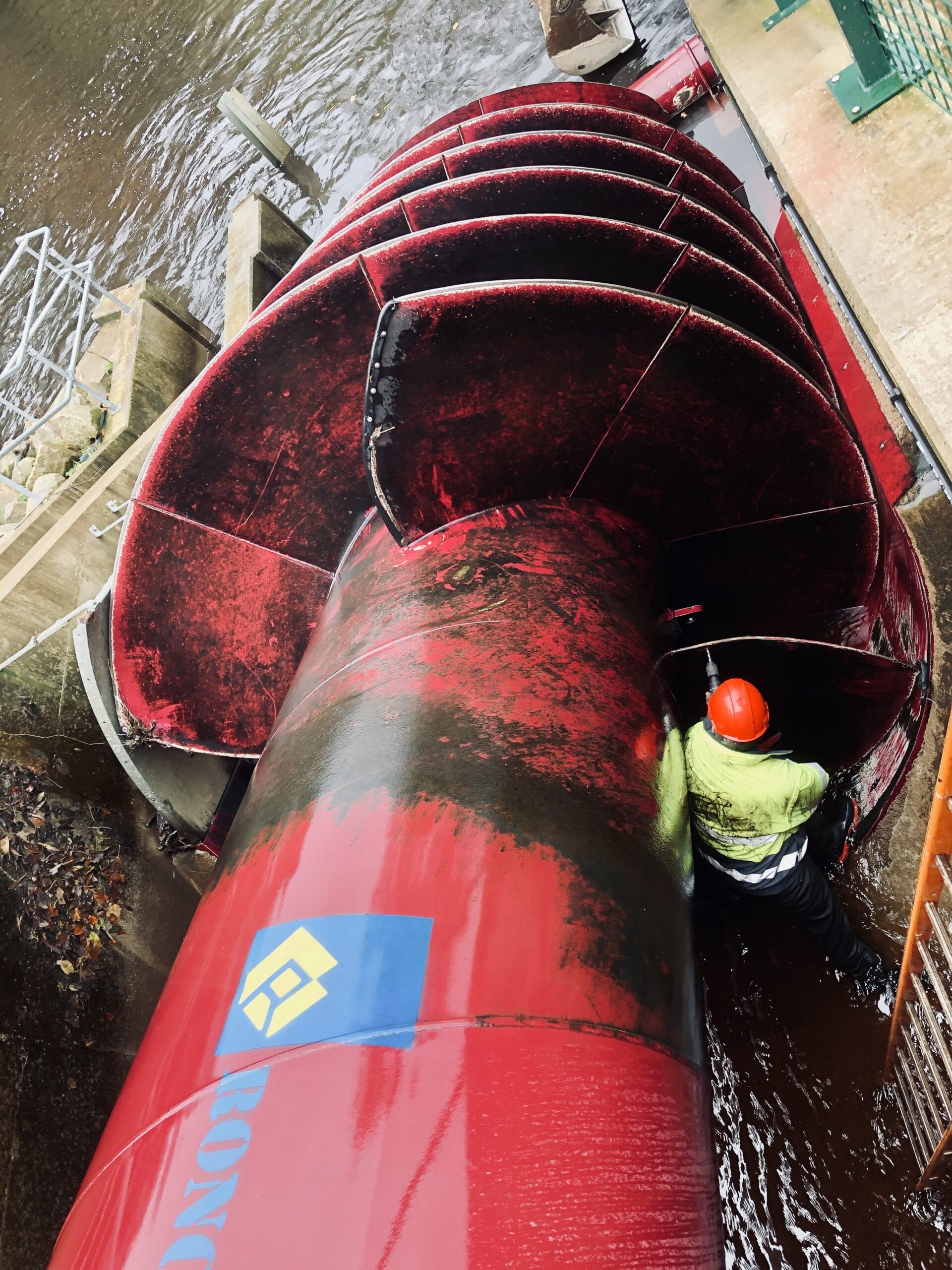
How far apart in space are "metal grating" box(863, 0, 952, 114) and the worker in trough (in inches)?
100

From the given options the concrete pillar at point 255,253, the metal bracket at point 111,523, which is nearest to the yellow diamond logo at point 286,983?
the metal bracket at point 111,523

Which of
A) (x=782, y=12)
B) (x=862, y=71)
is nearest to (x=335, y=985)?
(x=862, y=71)

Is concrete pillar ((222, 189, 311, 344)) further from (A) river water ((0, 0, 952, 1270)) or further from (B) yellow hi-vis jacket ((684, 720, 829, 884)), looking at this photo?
(B) yellow hi-vis jacket ((684, 720, 829, 884))

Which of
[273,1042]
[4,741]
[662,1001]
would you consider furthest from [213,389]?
[662,1001]

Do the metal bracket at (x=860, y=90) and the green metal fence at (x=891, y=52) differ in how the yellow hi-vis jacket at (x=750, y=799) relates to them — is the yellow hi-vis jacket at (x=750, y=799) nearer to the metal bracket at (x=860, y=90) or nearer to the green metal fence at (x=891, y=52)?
the green metal fence at (x=891, y=52)

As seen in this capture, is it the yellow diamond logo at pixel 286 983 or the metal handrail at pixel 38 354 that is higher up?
the metal handrail at pixel 38 354

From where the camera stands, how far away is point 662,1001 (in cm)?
206

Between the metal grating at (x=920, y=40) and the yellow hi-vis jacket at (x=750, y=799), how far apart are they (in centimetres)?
277

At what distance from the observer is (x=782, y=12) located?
14.0ft

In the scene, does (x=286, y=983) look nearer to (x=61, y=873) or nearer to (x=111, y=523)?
(x=61, y=873)

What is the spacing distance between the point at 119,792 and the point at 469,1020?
3414 millimetres

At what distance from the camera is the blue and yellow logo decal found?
176 cm

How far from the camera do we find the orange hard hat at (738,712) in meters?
2.80

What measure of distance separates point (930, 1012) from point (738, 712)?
1.13m
